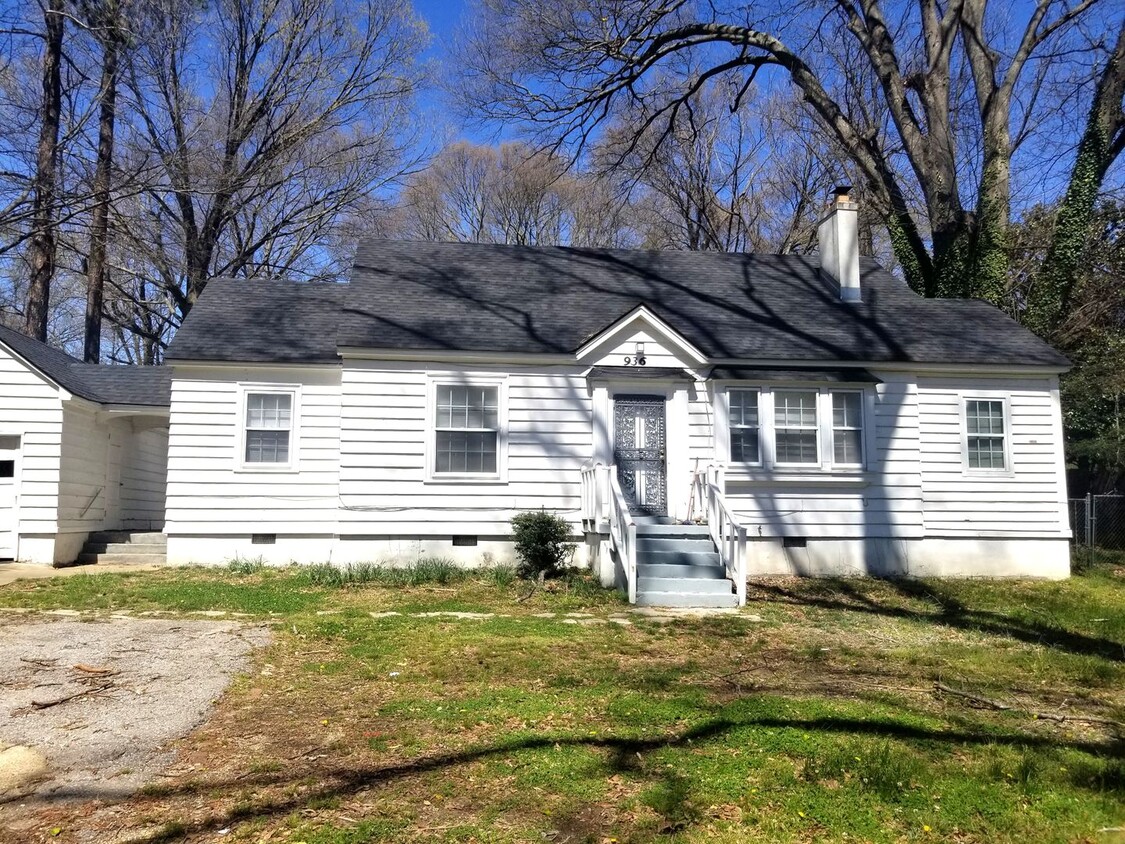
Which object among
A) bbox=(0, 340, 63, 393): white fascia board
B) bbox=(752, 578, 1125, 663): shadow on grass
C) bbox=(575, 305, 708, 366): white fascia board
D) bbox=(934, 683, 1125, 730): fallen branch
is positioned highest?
bbox=(575, 305, 708, 366): white fascia board

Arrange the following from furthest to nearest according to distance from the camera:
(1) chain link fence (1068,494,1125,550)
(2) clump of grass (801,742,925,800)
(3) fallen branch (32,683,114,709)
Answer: (1) chain link fence (1068,494,1125,550)
(3) fallen branch (32,683,114,709)
(2) clump of grass (801,742,925,800)

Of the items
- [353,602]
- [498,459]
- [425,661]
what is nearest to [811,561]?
[498,459]

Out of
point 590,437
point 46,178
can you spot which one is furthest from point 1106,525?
point 46,178

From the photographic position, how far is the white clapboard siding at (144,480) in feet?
54.0

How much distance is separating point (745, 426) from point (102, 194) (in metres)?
12.0

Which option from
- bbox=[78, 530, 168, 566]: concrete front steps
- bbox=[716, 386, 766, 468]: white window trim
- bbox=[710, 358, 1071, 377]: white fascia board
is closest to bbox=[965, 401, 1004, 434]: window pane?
bbox=[710, 358, 1071, 377]: white fascia board

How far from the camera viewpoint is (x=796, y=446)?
532 inches

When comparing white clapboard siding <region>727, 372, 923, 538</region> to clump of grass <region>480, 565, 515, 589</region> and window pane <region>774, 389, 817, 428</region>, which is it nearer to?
window pane <region>774, 389, 817, 428</region>

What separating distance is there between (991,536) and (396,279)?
11.0 m

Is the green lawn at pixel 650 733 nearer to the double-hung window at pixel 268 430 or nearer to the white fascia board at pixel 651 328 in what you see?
the double-hung window at pixel 268 430

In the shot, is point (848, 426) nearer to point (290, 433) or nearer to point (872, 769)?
point (290, 433)

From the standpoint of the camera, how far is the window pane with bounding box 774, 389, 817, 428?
13.5 m

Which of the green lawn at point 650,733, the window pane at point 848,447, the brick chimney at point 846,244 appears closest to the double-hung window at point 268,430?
the green lawn at point 650,733

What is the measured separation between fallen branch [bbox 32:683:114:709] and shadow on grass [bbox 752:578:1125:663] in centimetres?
791
